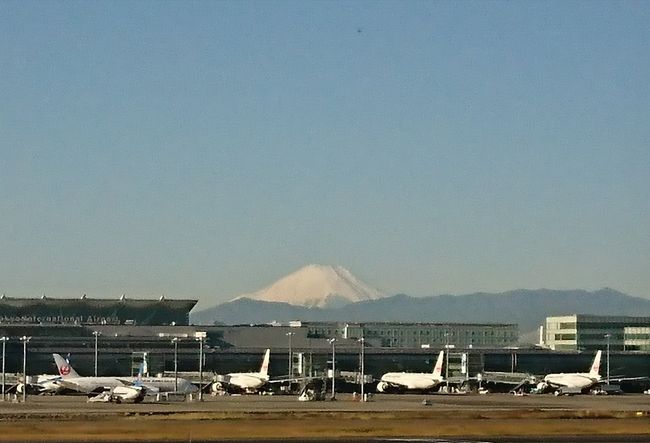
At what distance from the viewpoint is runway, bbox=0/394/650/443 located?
86.4 m

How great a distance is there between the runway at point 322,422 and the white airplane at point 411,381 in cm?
3997

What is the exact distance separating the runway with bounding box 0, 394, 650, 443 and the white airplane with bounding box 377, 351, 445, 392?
39969 millimetres

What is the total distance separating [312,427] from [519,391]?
316 ft

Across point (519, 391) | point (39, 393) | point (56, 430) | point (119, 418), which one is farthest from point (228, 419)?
point (519, 391)

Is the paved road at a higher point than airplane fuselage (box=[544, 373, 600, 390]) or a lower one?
lower

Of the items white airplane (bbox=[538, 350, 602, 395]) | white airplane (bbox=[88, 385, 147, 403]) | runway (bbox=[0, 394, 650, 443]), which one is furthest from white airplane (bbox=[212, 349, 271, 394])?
runway (bbox=[0, 394, 650, 443])

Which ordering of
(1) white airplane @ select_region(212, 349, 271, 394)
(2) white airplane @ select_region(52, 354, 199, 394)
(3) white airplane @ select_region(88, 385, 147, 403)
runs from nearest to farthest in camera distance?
(3) white airplane @ select_region(88, 385, 147, 403), (2) white airplane @ select_region(52, 354, 199, 394), (1) white airplane @ select_region(212, 349, 271, 394)

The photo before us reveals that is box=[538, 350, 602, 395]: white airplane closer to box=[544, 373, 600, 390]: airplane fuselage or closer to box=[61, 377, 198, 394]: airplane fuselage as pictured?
box=[544, 373, 600, 390]: airplane fuselage

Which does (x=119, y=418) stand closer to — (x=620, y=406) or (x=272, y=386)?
(x=620, y=406)

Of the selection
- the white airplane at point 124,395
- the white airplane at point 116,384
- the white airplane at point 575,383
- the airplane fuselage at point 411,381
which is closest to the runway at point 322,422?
the white airplane at point 124,395

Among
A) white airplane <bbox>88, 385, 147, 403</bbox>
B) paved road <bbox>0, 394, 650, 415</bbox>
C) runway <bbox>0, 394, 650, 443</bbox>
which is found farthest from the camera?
white airplane <bbox>88, 385, 147, 403</bbox>

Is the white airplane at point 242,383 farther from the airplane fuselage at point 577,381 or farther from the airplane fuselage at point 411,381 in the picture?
the airplane fuselage at point 577,381

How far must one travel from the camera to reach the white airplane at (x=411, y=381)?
181500 millimetres

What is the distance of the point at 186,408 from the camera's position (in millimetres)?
130125
